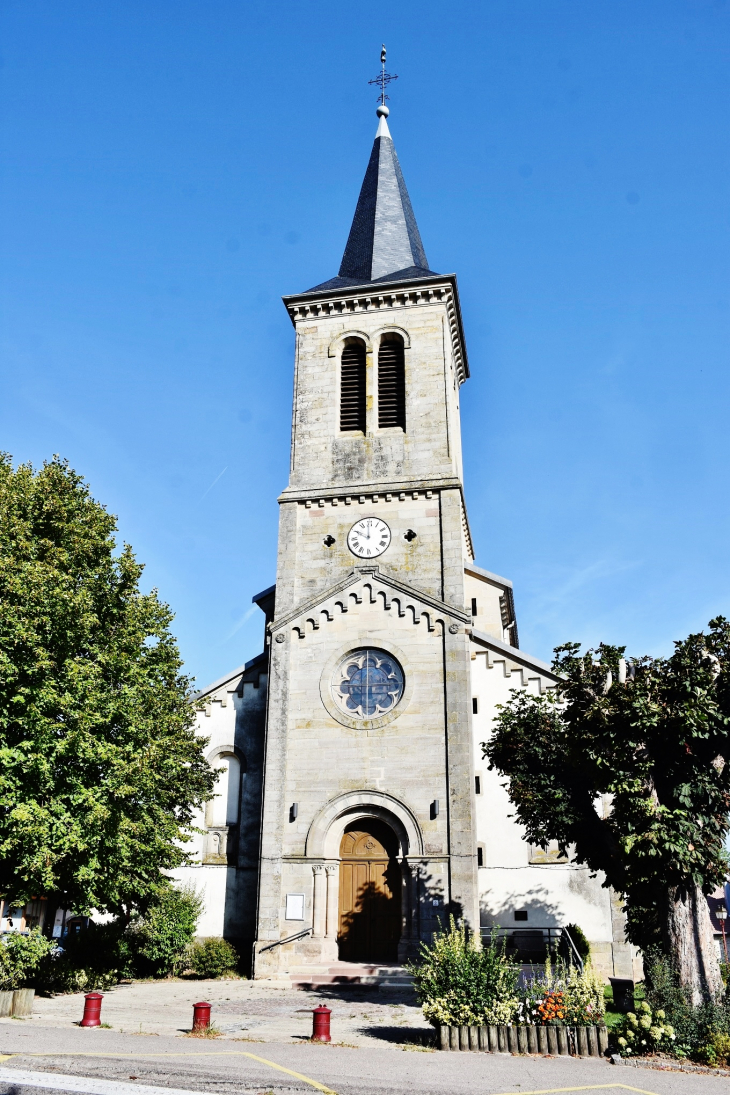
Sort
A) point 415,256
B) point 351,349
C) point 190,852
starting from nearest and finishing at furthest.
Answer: point 190,852
point 351,349
point 415,256

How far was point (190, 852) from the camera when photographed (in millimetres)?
25500

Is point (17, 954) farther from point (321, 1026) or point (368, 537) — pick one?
point (368, 537)

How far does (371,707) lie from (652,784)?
35.6 feet

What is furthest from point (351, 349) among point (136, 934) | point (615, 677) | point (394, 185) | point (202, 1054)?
point (202, 1054)

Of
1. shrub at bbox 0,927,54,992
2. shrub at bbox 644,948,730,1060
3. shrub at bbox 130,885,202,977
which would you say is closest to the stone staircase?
shrub at bbox 130,885,202,977

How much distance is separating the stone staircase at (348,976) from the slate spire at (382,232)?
22782 millimetres

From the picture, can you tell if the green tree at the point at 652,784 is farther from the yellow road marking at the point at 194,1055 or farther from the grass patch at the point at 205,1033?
the grass patch at the point at 205,1033

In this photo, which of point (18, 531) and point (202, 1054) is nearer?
point (202, 1054)

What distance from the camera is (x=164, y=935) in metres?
22.3

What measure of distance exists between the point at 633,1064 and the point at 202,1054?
618cm

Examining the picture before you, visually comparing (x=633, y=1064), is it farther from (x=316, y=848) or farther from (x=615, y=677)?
(x=316, y=848)

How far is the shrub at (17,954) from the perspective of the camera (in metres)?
15.5

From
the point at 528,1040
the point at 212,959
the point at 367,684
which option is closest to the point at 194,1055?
the point at 528,1040

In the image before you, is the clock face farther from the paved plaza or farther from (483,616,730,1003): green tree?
the paved plaza
